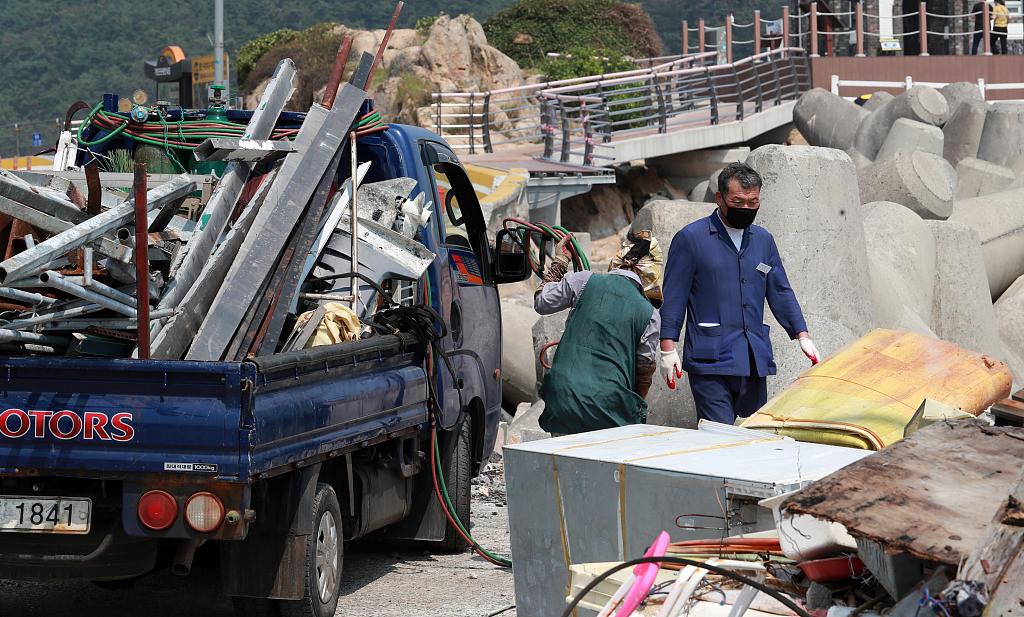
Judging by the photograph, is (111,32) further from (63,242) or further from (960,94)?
(63,242)

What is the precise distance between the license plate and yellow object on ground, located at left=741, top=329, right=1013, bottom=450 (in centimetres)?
280

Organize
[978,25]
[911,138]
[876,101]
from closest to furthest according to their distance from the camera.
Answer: [911,138], [876,101], [978,25]

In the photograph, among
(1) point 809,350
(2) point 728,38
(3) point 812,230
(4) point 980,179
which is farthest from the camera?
(2) point 728,38

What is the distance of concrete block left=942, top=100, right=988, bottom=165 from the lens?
2147 centimetres

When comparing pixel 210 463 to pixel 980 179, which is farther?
pixel 980 179

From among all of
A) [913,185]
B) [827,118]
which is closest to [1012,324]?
[913,185]

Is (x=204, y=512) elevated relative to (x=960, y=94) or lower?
lower

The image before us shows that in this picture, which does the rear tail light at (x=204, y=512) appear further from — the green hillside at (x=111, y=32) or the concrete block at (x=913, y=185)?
the green hillside at (x=111, y=32)

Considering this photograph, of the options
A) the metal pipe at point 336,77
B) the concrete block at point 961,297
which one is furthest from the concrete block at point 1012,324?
the metal pipe at point 336,77

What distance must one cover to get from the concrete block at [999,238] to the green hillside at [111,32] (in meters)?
51.4

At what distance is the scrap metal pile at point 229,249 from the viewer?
5.29 metres

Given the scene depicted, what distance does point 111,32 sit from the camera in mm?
70438

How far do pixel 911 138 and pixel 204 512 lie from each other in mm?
16770

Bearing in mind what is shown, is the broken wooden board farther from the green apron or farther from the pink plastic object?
the green apron
